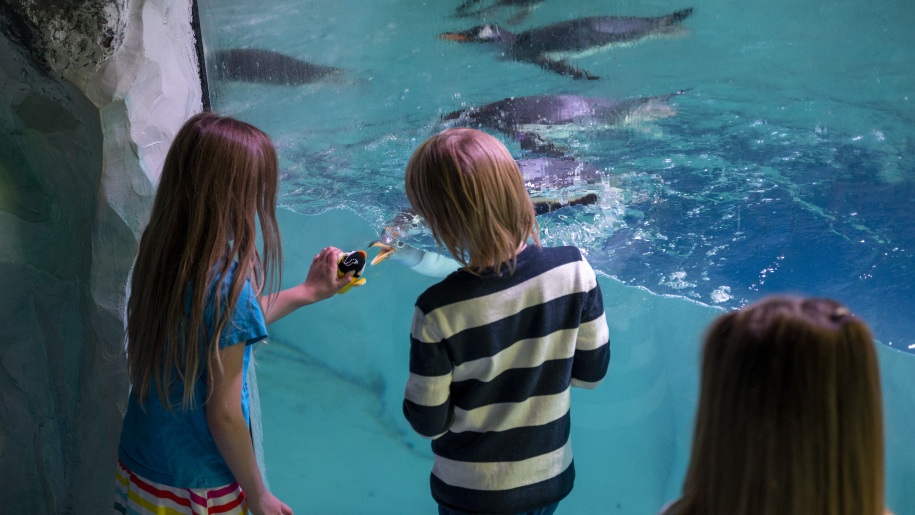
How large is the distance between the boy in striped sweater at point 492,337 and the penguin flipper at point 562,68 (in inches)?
34.2

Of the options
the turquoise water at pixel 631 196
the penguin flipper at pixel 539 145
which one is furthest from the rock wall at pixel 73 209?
the penguin flipper at pixel 539 145

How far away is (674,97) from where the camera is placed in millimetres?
2062

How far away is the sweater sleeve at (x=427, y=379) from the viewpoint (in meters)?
1.27

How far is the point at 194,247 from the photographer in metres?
1.37

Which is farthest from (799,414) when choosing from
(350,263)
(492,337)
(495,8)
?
(495,8)

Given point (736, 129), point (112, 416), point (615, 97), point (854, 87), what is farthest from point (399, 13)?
point (112, 416)

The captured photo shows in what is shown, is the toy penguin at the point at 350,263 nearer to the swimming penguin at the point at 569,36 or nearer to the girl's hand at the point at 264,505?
the girl's hand at the point at 264,505

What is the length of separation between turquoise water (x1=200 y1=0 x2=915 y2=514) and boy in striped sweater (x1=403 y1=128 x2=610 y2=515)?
0.86m

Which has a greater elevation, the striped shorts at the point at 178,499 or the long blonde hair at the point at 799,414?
the long blonde hair at the point at 799,414

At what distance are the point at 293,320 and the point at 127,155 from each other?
0.92 m

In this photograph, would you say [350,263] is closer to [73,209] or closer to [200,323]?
[200,323]

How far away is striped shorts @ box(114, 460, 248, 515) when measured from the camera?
1480mm

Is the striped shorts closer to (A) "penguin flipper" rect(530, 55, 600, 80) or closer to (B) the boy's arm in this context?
(B) the boy's arm

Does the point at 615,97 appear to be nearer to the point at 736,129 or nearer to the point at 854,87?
the point at 736,129
